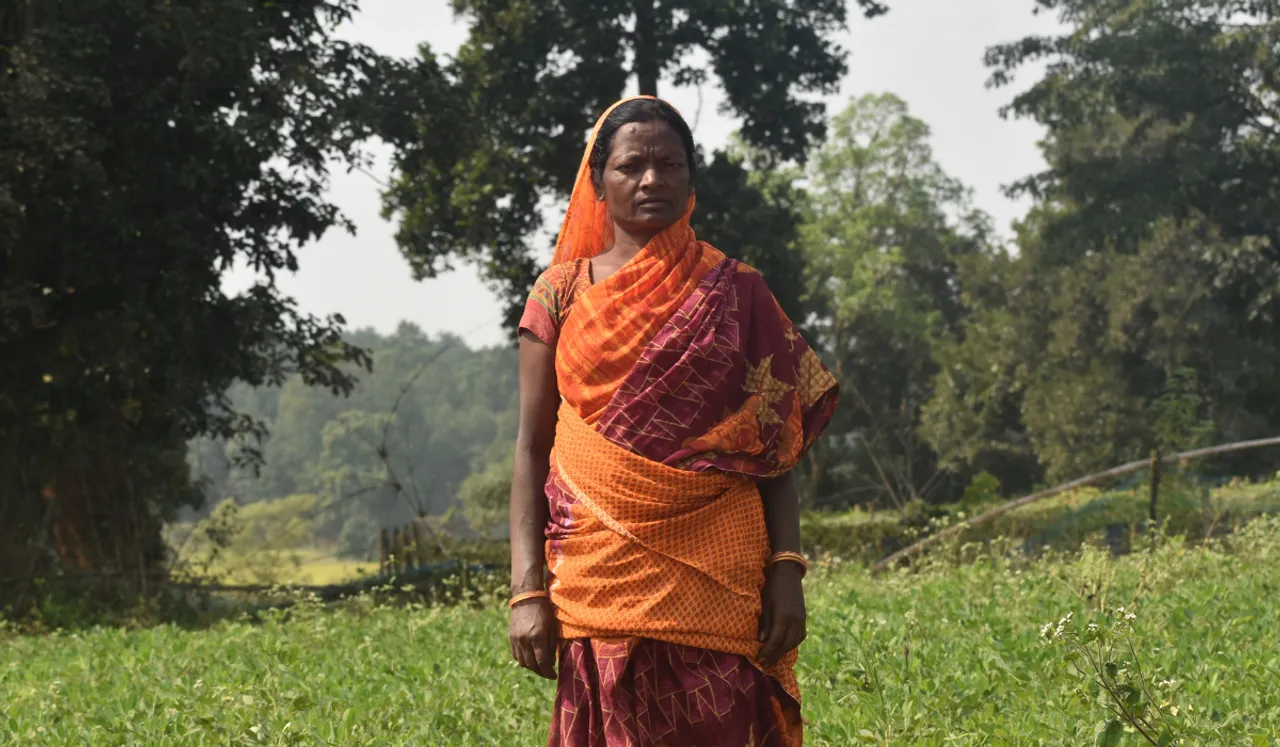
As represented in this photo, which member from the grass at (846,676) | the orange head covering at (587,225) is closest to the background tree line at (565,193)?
the grass at (846,676)

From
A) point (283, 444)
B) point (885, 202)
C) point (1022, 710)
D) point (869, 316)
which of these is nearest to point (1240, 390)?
point (869, 316)

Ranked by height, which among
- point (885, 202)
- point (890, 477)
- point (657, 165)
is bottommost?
point (890, 477)

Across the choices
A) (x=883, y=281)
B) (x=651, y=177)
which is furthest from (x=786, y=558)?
(x=883, y=281)

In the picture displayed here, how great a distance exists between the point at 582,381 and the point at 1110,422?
35.6 meters

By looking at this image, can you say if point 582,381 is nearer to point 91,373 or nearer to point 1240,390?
point 91,373

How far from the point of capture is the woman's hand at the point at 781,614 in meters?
3.00

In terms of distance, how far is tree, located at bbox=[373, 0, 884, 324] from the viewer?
21906 mm

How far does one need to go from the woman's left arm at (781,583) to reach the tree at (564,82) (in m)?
18.0

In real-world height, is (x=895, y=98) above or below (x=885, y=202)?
above

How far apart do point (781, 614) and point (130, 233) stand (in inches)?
467

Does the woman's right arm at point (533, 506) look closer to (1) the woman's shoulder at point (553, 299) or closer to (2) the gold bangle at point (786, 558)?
(1) the woman's shoulder at point (553, 299)

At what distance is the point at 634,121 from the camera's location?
3152 millimetres

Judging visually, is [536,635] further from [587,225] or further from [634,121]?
[634,121]

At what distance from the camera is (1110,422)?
119ft
